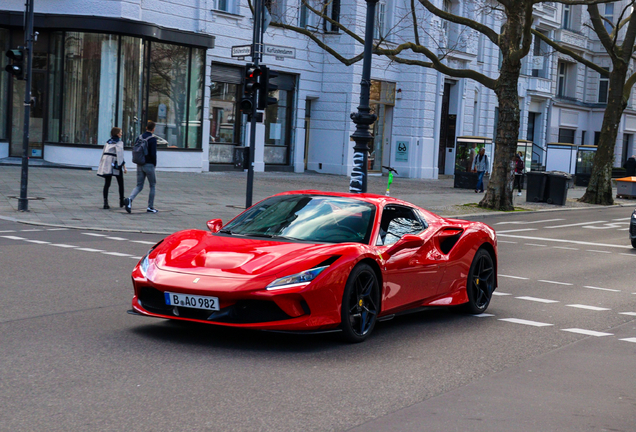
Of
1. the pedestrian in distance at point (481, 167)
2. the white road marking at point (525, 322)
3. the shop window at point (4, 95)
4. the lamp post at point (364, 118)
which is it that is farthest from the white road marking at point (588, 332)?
the pedestrian in distance at point (481, 167)

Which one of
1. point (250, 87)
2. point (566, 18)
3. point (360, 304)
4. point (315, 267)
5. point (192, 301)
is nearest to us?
point (192, 301)

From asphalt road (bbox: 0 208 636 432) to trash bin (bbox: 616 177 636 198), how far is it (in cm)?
3030

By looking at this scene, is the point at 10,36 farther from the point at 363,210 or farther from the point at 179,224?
the point at 363,210

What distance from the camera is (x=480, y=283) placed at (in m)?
8.92

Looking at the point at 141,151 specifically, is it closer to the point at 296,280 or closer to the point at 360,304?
the point at 360,304

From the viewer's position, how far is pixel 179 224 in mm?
17094

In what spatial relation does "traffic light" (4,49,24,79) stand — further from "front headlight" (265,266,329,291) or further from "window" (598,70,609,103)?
"window" (598,70,609,103)

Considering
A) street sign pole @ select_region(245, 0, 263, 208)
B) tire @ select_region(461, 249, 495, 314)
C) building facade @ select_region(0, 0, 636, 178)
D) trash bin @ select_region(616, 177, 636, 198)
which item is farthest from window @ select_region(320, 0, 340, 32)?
tire @ select_region(461, 249, 495, 314)

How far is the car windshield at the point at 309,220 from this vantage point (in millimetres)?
7436

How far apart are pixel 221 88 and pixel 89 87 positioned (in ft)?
20.5

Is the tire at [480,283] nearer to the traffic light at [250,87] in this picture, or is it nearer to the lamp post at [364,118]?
the lamp post at [364,118]

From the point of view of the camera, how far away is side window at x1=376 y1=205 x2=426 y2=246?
7.70 m

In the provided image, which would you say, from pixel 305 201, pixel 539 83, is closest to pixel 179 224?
pixel 305 201

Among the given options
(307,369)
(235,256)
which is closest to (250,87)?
(235,256)
